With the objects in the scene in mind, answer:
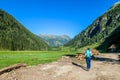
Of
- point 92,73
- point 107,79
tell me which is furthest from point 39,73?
point 107,79

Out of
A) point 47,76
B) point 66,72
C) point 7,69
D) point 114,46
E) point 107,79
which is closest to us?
point 107,79

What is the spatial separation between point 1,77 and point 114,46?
381 ft

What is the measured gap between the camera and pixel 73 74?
31797 mm

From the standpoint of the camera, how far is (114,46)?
142 metres

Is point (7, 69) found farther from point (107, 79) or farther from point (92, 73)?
point (107, 79)

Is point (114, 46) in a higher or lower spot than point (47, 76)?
higher

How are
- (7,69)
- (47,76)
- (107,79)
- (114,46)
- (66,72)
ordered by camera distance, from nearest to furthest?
1. (107,79)
2. (47,76)
3. (66,72)
4. (7,69)
5. (114,46)

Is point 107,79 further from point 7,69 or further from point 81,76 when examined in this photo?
point 7,69

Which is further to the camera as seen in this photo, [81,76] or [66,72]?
[66,72]

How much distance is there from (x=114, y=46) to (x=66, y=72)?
370ft

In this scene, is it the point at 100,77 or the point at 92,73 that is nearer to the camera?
the point at 100,77

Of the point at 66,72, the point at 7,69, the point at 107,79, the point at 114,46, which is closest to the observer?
the point at 107,79

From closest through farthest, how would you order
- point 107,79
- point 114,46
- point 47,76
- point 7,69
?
point 107,79 → point 47,76 → point 7,69 → point 114,46

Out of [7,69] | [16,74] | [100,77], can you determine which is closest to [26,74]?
[16,74]
